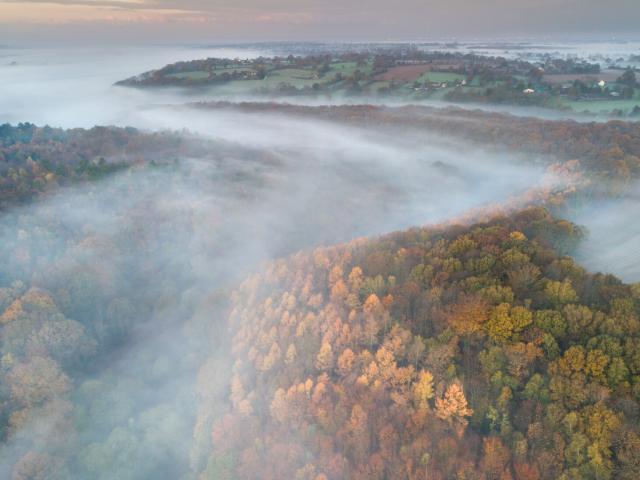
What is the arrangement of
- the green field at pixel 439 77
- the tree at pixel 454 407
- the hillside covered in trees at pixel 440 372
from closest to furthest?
the hillside covered in trees at pixel 440 372
the tree at pixel 454 407
the green field at pixel 439 77

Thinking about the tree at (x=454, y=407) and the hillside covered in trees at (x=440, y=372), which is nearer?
the hillside covered in trees at (x=440, y=372)

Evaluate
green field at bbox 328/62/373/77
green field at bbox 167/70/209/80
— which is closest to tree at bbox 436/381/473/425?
green field at bbox 328/62/373/77

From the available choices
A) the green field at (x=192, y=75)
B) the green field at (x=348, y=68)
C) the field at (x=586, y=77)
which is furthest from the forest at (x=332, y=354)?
the green field at (x=192, y=75)

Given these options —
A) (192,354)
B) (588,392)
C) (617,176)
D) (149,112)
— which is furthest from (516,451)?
(149,112)

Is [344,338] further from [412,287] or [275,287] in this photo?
[275,287]

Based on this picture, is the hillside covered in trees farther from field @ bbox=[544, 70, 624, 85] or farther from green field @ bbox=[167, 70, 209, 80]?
Answer: green field @ bbox=[167, 70, 209, 80]

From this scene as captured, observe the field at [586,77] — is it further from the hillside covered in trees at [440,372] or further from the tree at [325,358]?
the tree at [325,358]
